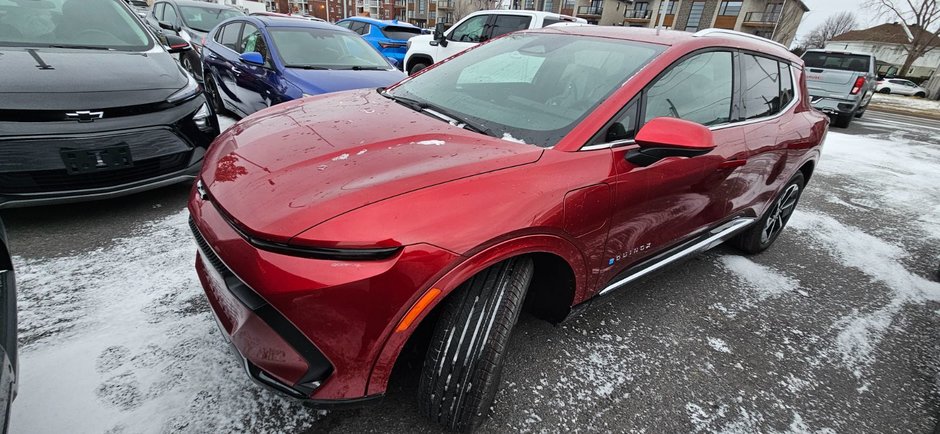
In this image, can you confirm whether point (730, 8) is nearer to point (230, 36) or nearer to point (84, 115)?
point (230, 36)

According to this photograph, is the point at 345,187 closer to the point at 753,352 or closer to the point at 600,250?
the point at 600,250

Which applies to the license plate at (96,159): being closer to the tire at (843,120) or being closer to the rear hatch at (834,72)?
the rear hatch at (834,72)

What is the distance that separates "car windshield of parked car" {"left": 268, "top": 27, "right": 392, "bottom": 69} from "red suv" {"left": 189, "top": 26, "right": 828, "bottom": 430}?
2.71m

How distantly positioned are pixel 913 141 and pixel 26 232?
14.6 metres

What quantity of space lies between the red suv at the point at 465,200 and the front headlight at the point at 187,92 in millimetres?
1288

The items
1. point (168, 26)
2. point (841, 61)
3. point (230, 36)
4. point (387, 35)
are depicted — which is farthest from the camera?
point (387, 35)

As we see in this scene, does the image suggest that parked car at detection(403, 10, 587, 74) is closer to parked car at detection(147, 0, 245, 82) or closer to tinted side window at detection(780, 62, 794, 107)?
parked car at detection(147, 0, 245, 82)

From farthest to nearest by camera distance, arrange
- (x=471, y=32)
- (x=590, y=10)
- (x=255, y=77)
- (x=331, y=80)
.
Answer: (x=590, y=10) < (x=471, y=32) < (x=255, y=77) < (x=331, y=80)

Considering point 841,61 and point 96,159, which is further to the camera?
point 841,61

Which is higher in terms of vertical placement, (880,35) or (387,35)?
(880,35)

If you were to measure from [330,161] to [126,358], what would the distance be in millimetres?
1248

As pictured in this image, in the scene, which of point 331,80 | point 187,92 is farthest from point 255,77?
point 187,92

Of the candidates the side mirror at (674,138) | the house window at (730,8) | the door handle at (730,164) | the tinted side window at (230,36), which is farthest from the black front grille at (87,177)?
the house window at (730,8)

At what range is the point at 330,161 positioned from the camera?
1.45 metres
